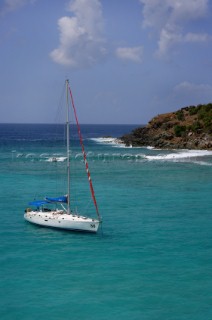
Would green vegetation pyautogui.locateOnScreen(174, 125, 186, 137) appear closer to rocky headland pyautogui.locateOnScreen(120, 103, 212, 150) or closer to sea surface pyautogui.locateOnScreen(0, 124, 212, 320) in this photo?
rocky headland pyautogui.locateOnScreen(120, 103, 212, 150)

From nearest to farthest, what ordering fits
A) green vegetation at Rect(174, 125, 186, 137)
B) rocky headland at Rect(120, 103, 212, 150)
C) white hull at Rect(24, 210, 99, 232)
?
white hull at Rect(24, 210, 99, 232) < rocky headland at Rect(120, 103, 212, 150) < green vegetation at Rect(174, 125, 186, 137)

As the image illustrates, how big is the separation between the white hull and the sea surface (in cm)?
49

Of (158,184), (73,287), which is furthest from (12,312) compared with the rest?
(158,184)

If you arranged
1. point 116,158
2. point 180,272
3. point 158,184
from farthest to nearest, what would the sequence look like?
point 116,158
point 158,184
point 180,272

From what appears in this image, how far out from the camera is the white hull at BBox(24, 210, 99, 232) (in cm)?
3500

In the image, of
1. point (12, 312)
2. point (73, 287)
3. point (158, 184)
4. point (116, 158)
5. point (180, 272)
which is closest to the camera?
point (12, 312)

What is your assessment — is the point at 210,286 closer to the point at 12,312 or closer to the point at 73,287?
the point at 73,287

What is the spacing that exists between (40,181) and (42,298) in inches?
1450

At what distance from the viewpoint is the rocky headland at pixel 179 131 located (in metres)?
111

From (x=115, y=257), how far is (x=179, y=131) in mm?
90435

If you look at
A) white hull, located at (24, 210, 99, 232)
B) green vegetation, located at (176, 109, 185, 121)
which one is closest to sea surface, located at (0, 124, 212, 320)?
white hull, located at (24, 210, 99, 232)

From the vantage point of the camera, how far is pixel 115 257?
30094 millimetres

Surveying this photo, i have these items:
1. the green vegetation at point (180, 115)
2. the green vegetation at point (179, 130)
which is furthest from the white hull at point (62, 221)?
the green vegetation at point (180, 115)

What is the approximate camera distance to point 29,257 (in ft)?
98.9
